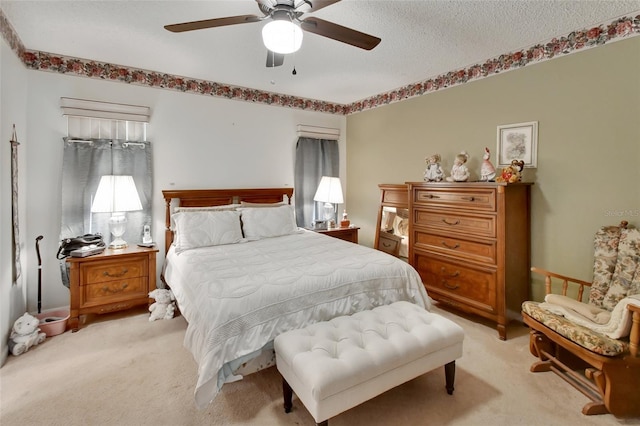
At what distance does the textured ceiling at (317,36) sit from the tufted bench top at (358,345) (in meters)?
2.11

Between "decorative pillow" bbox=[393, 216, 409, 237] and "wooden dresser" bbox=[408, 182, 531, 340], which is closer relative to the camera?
"wooden dresser" bbox=[408, 182, 531, 340]

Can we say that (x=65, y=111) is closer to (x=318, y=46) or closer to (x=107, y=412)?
(x=318, y=46)

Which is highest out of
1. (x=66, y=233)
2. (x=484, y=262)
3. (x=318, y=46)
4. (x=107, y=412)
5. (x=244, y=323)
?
(x=318, y=46)

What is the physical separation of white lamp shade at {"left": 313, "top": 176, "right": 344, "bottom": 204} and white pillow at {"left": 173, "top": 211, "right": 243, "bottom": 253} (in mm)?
1471

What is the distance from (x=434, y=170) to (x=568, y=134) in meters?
1.18

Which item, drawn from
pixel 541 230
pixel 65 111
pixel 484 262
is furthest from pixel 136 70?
pixel 541 230

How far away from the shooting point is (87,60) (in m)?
3.07

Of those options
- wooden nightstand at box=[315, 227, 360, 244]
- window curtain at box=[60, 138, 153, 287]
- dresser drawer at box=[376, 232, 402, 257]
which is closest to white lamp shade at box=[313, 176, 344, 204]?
wooden nightstand at box=[315, 227, 360, 244]

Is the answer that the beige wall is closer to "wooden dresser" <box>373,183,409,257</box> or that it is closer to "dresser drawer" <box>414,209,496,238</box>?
"dresser drawer" <box>414,209,496,238</box>

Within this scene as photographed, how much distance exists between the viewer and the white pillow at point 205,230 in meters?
3.03

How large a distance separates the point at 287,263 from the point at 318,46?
1921 millimetres

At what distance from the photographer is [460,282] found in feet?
9.67

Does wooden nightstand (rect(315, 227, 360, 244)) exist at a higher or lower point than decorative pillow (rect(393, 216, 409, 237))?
lower

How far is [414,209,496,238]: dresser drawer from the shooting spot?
2.70 m
